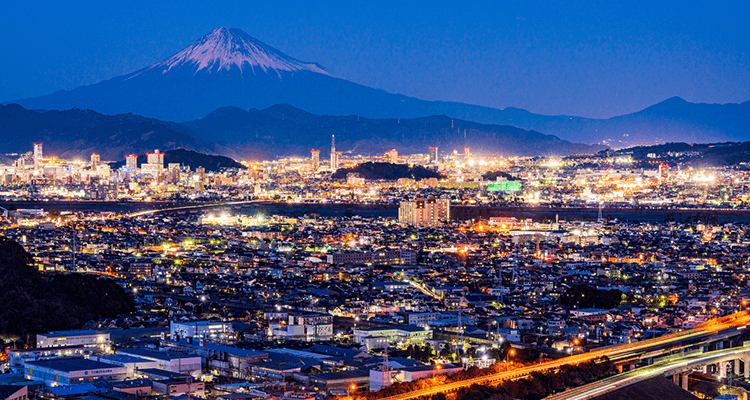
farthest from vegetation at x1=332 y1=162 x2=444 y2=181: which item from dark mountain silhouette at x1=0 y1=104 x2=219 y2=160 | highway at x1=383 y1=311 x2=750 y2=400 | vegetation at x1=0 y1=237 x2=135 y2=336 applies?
highway at x1=383 y1=311 x2=750 y2=400

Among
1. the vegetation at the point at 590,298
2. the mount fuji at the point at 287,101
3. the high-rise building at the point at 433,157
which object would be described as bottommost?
the vegetation at the point at 590,298

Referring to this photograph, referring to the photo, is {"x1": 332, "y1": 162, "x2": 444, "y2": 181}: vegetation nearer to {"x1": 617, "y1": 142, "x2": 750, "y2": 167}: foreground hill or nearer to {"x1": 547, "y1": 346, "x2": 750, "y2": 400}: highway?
{"x1": 617, "y1": 142, "x2": 750, "y2": 167}: foreground hill

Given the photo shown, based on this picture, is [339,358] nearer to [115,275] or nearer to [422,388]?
[422,388]

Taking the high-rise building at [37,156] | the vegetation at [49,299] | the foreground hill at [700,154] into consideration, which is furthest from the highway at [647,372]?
the high-rise building at [37,156]

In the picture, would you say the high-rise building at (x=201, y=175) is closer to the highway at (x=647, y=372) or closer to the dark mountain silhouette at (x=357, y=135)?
the dark mountain silhouette at (x=357, y=135)

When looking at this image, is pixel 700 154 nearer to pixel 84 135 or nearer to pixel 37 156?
pixel 37 156

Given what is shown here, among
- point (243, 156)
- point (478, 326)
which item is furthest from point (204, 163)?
point (478, 326)

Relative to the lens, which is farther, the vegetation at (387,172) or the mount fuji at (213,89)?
the mount fuji at (213,89)
